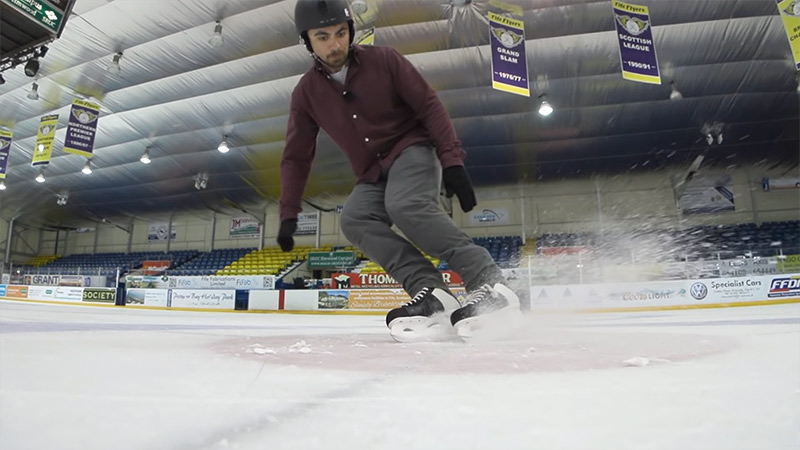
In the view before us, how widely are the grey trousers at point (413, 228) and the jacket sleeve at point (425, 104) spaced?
0.08 meters

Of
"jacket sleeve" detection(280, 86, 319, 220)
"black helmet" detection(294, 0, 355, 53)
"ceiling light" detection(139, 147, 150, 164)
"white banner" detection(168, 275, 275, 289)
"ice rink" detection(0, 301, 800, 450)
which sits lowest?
"ice rink" detection(0, 301, 800, 450)

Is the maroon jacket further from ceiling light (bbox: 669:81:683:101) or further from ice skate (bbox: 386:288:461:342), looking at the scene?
ceiling light (bbox: 669:81:683:101)

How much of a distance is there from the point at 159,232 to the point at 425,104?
1738 centimetres

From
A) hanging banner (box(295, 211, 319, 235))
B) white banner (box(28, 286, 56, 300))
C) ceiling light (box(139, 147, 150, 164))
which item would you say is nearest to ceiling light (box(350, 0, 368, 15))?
ceiling light (box(139, 147, 150, 164))

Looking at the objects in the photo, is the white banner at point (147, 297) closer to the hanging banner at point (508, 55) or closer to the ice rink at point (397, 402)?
the hanging banner at point (508, 55)

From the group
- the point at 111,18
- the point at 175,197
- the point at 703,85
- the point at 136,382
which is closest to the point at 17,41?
the point at 111,18

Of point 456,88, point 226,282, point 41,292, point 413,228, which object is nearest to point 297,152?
point 413,228

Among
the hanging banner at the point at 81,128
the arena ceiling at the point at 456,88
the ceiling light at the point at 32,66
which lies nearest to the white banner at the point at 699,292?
the arena ceiling at the point at 456,88

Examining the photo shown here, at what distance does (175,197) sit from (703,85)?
45.2ft

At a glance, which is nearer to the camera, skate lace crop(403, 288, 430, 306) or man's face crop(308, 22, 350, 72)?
skate lace crop(403, 288, 430, 306)

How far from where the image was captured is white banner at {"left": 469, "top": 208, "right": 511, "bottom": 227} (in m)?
12.1

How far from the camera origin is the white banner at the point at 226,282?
8305mm

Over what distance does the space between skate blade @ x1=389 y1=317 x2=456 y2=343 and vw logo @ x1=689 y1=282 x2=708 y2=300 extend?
582 centimetres

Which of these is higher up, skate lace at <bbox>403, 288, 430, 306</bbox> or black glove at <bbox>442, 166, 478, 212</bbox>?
black glove at <bbox>442, 166, 478, 212</bbox>
